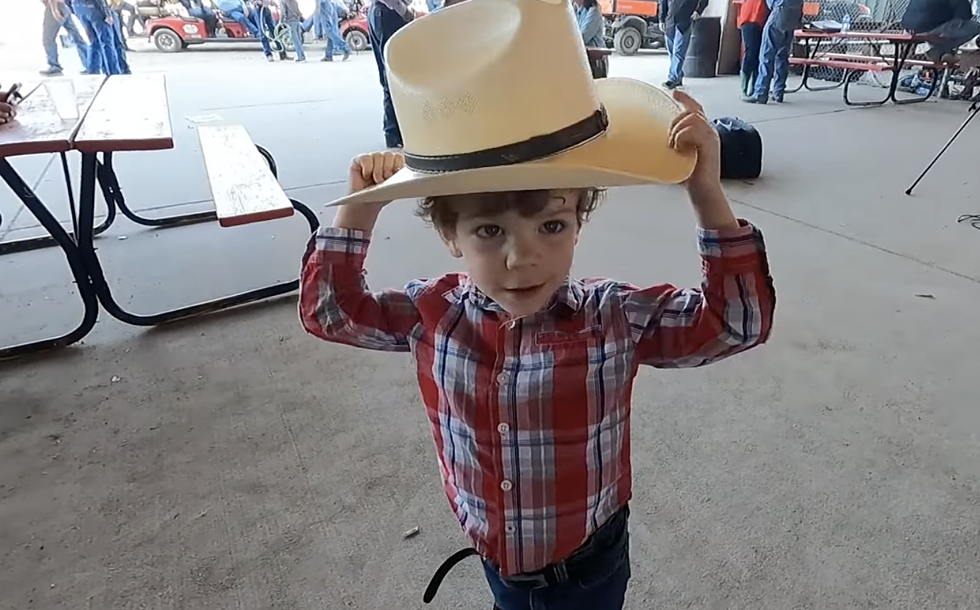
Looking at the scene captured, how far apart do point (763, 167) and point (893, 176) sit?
68 centimetres

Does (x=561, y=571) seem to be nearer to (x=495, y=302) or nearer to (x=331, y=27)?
(x=495, y=302)

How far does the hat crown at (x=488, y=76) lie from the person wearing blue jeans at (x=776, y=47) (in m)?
6.41

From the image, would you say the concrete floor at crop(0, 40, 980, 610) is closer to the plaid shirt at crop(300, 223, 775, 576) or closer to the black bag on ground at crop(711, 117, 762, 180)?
the plaid shirt at crop(300, 223, 775, 576)

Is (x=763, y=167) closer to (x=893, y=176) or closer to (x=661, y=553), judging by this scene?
(x=893, y=176)

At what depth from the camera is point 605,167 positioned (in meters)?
0.72

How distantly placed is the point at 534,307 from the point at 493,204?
118 millimetres

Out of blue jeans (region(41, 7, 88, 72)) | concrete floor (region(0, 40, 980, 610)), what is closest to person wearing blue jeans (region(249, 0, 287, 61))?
blue jeans (region(41, 7, 88, 72))

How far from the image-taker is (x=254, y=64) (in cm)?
977

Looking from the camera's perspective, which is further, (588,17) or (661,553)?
(588,17)

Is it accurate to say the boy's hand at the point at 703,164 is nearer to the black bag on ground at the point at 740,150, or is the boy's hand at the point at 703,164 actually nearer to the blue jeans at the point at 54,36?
the black bag on ground at the point at 740,150

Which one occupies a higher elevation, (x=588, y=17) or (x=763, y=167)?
(x=588, y=17)

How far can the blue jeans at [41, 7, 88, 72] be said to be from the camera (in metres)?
8.30

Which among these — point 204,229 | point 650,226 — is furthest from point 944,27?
point 204,229

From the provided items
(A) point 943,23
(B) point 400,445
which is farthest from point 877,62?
(B) point 400,445
